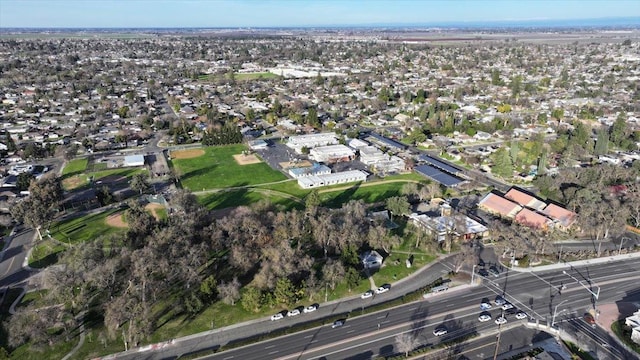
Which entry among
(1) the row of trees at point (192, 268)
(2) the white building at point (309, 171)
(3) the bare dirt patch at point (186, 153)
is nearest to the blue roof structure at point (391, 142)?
(2) the white building at point (309, 171)

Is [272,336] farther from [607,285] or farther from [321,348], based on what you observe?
[607,285]

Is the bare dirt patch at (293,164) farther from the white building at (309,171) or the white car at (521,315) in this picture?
the white car at (521,315)

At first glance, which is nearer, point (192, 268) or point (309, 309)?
point (309, 309)

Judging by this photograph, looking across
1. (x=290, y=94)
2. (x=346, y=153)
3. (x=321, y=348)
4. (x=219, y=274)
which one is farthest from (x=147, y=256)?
(x=290, y=94)

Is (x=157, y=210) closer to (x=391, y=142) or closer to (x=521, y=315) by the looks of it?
(x=521, y=315)

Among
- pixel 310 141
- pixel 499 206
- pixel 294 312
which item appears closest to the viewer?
pixel 294 312

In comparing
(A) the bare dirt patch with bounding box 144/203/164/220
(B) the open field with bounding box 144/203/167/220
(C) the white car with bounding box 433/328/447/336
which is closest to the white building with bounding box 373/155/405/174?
(B) the open field with bounding box 144/203/167/220

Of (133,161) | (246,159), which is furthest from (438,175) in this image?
(133,161)
